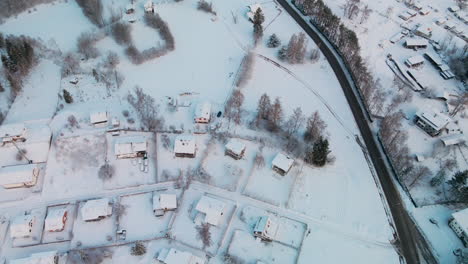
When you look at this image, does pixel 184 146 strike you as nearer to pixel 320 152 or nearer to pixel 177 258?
pixel 177 258

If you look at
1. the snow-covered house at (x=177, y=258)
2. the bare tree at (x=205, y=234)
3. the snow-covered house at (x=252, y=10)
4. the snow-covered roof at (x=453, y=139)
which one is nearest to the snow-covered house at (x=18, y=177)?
the snow-covered house at (x=177, y=258)

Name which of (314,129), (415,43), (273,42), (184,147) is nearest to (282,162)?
(314,129)

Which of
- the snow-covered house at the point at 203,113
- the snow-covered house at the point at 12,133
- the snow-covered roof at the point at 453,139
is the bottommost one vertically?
the snow-covered house at the point at 12,133

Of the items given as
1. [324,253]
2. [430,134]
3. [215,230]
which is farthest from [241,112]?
[430,134]

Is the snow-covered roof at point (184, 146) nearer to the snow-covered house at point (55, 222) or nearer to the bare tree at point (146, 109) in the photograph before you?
the bare tree at point (146, 109)

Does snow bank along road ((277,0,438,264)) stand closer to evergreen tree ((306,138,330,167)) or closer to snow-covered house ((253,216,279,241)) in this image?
evergreen tree ((306,138,330,167))

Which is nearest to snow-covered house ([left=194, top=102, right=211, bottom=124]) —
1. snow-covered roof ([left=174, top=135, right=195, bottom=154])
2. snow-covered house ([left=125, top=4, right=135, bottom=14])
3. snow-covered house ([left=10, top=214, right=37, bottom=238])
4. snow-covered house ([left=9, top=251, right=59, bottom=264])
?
snow-covered roof ([left=174, top=135, right=195, bottom=154])

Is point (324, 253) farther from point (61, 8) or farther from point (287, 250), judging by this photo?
point (61, 8)

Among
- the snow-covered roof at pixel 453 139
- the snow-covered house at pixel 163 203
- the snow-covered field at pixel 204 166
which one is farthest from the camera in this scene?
the snow-covered roof at pixel 453 139
